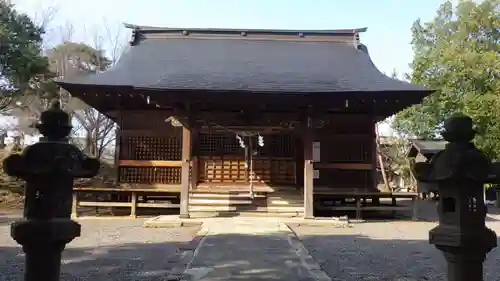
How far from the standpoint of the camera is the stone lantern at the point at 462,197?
291cm

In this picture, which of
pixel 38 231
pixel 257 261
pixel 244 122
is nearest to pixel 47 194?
pixel 38 231

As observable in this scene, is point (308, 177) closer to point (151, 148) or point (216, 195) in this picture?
point (216, 195)

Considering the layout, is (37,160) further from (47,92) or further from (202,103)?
(47,92)

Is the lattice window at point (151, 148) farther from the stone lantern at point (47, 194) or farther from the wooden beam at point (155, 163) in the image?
the stone lantern at point (47, 194)

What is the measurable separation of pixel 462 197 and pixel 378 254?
5.29 meters

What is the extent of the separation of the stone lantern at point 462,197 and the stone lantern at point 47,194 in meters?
2.51

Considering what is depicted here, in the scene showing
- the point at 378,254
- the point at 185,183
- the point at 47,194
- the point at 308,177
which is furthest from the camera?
the point at 308,177

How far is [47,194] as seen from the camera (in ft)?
9.73

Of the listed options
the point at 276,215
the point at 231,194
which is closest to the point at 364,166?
the point at 276,215

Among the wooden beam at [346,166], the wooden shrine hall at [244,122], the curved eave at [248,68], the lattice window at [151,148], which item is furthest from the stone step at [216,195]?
the curved eave at [248,68]

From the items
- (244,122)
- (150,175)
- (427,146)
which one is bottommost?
(150,175)

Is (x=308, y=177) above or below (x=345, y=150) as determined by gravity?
below

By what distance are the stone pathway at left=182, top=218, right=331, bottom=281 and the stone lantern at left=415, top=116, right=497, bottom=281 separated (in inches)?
98.2

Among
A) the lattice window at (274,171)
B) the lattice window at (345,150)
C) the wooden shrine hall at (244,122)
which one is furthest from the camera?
the lattice window at (274,171)
